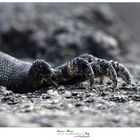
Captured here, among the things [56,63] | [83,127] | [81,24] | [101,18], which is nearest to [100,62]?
[83,127]

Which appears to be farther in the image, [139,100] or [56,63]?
[56,63]

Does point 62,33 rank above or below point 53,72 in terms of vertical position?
above

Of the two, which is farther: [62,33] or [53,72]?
[62,33]

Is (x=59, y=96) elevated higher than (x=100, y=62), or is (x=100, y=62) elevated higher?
(x=100, y=62)

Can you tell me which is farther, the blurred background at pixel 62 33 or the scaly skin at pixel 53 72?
the blurred background at pixel 62 33

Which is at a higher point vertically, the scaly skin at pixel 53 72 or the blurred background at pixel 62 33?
A: the blurred background at pixel 62 33

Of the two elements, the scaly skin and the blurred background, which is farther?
the blurred background

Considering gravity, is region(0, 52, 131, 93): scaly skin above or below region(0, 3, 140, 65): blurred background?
below

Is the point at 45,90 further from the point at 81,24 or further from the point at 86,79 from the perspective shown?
the point at 81,24
